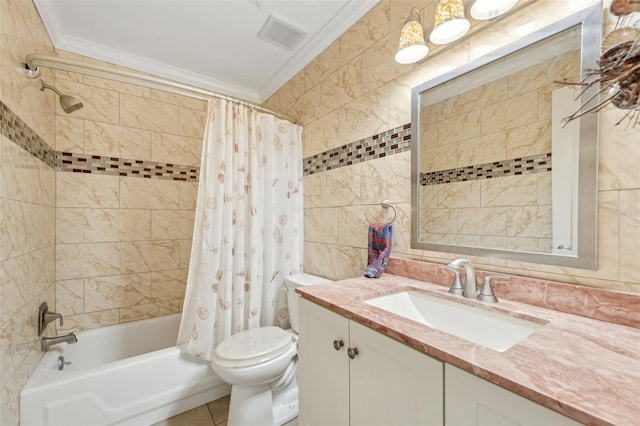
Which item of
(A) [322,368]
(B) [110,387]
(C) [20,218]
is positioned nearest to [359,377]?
(A) [322,368]

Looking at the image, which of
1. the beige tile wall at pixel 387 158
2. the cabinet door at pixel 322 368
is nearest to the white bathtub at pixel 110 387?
the cabinet door at pixel 322 368

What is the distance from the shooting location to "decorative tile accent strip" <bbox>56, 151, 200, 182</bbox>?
188 cm

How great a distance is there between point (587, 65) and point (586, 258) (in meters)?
0.61

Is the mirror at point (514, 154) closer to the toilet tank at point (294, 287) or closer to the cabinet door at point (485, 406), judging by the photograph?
the cabinet door at point (485, 406)

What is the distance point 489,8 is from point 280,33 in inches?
51.8

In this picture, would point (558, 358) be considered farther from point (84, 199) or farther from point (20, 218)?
point (84, 199)

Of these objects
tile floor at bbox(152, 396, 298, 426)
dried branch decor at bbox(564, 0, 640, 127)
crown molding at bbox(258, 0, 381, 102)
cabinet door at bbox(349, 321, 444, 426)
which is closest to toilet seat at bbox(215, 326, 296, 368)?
tile floor at bbox(152, 396, 298, 426)

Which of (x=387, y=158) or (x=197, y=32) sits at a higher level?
(x=197, y=32)

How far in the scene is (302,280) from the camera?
1.81 meters

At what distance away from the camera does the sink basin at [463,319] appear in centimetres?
82

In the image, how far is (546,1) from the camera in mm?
916

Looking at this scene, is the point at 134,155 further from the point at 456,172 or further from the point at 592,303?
the point at 592,303

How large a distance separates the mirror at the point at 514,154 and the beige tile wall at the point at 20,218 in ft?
5.95

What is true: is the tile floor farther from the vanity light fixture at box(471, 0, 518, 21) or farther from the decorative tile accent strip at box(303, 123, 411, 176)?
the vanity light fixture at box(471, 0, 518, 21)
